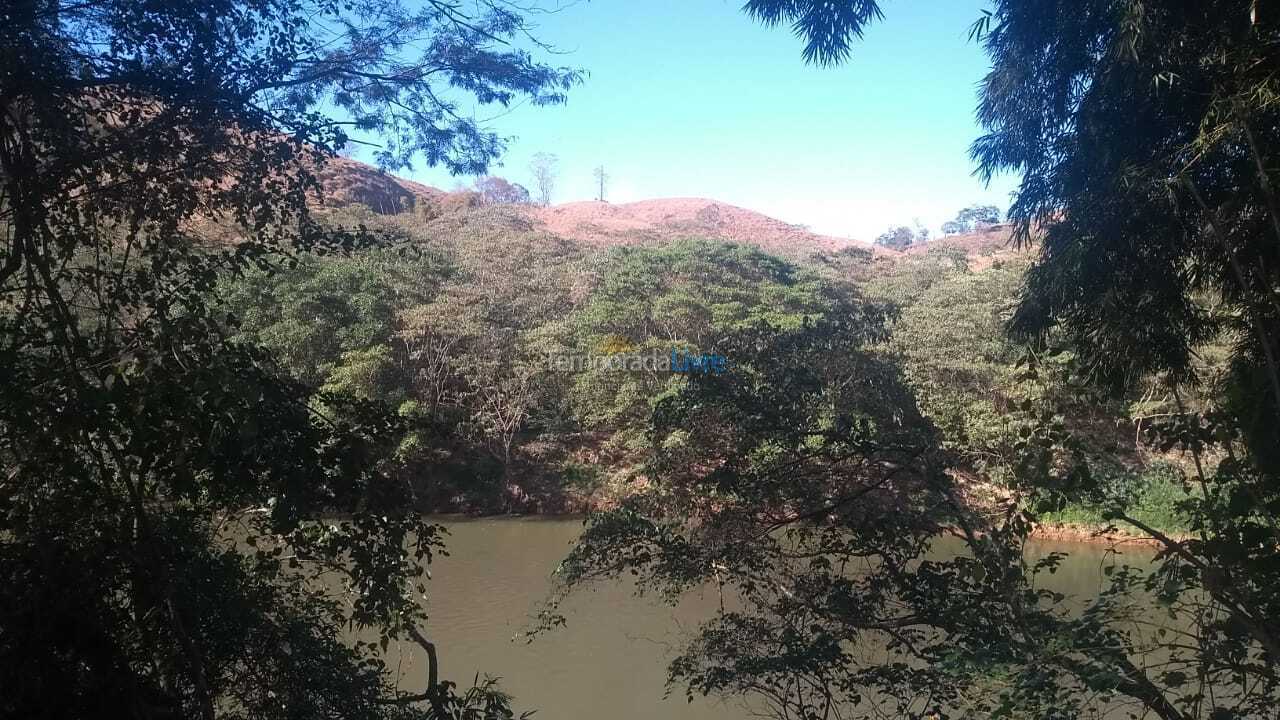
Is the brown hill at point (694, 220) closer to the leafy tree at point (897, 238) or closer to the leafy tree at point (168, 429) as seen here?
the leafy tree at point (897, 238)

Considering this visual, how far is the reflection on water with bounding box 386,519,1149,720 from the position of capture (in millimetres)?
5711

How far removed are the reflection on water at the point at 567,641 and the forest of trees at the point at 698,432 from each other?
1231mm

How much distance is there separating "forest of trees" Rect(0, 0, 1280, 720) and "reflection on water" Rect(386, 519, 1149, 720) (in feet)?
4.04

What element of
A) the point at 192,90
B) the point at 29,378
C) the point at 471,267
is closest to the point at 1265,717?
the point at 29,378

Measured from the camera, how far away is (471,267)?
1595 cm

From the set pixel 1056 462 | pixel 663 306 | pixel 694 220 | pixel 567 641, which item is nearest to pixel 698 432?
pixel 1056 462

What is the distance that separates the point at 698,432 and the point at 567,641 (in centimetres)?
431

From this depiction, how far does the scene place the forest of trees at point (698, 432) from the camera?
1947mm

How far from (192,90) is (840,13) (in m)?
2.47

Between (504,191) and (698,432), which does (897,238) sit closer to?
(504,191)

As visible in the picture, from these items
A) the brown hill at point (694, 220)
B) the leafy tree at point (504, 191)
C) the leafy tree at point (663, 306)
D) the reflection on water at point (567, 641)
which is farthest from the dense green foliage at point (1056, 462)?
the leafy tree at point (504, 191)

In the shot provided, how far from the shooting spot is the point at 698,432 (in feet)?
10.4

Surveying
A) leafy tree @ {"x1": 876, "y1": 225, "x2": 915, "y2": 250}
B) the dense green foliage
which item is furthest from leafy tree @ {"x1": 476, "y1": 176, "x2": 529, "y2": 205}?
the dense green foliage

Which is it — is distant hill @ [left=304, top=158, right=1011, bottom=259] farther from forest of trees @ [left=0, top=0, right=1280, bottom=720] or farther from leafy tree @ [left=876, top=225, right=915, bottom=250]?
forest of trees @ [left=0, top=0, right=1280, bottom=720]
